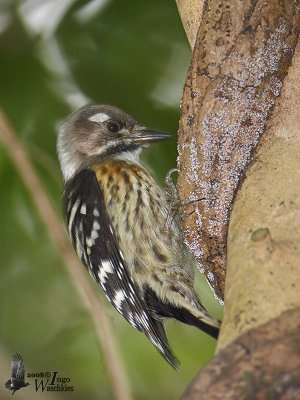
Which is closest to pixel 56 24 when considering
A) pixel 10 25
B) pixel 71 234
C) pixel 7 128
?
pixel 10 25

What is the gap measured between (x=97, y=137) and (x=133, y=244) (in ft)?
2.36

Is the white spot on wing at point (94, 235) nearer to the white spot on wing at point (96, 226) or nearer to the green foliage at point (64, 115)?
the white spot on wing at point (96, 226)

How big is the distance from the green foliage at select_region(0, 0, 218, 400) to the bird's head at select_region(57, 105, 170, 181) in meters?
0.12

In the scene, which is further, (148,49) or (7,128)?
(148,49)

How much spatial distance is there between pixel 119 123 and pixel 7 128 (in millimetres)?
1950

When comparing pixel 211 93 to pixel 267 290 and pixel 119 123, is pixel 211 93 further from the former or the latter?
pixel 119 123

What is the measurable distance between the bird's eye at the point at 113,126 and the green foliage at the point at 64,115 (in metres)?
0.32

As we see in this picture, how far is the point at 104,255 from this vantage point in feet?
11.7

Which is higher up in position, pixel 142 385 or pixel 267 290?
pixel 142 385

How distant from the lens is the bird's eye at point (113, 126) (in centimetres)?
407

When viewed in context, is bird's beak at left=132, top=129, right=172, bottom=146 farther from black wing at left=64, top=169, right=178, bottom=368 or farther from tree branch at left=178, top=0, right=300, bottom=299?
tree branch at left=178, top=0, right=300, bottom=299

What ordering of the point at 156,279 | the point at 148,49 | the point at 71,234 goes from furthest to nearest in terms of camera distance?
the point at 148,49
the point at 71,234
the point at 156,279

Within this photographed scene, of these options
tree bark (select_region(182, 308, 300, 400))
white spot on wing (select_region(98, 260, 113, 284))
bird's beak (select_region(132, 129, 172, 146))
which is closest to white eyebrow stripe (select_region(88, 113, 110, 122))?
bird's beak (select_region(132, 129, 172, 146))

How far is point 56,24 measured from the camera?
A: 4234mm
